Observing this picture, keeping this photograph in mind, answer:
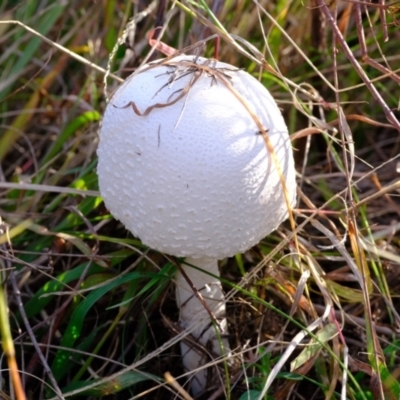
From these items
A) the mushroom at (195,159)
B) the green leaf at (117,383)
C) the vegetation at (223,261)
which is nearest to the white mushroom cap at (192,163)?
the mushroom at (195,159)

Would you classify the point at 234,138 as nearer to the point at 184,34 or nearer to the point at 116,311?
the point at 116,311

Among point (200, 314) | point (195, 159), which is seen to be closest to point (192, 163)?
point (195, 159)

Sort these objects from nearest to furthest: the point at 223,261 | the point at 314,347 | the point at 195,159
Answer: the point at 195,159
the point at 314,347
the point at 223,261

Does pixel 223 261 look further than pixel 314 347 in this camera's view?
Yes

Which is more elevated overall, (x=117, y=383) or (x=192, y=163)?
(x=192, y=163)

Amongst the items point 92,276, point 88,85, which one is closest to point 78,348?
point 92,276

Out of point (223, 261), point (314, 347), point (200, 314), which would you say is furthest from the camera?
point (223, 261)

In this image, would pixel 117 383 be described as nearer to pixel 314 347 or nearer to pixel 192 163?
pixel 314 347

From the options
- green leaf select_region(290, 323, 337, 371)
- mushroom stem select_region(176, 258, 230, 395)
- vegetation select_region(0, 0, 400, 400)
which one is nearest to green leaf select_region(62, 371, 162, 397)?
vegetation select_region(0, 0, 400, 400)
